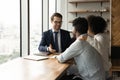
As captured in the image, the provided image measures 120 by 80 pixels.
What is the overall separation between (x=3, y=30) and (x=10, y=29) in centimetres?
30

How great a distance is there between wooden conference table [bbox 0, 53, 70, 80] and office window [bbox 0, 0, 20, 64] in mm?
599

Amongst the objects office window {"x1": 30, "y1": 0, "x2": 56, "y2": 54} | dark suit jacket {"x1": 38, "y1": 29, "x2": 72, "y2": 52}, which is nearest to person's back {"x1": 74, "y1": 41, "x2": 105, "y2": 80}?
dark suit jacket {"x1": 38, "y1": 29, "x2": 72, "y2": 52}

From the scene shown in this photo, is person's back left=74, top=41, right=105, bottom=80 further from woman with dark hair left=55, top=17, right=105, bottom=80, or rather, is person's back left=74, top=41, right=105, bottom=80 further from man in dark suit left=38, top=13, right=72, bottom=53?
man in dark suit left=38, top=13, right=72, bottom=53

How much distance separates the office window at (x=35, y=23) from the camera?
4.58 m

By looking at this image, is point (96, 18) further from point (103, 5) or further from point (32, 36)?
point (103, 5)

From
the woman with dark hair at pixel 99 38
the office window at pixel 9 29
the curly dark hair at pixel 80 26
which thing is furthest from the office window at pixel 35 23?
the curly dark hair at pixel 80 26

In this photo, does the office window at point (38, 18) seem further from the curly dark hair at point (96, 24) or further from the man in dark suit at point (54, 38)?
the curly dark hair at point (96, 24)

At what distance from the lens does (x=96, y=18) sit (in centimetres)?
312

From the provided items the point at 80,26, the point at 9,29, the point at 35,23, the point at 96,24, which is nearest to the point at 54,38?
the point at 9,29

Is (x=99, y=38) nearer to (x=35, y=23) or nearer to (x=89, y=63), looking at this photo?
(x=89, y=63)

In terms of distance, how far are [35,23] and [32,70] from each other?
273cm

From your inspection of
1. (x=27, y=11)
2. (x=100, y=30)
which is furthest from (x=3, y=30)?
(x=100, y=30)

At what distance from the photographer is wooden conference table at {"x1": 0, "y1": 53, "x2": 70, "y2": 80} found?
205cm

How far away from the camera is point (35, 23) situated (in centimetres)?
496
